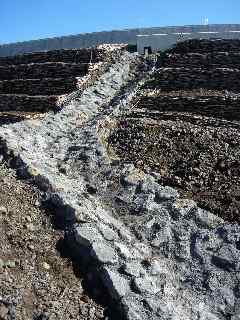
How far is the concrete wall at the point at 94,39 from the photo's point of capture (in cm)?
3497

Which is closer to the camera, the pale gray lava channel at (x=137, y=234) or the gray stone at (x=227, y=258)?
the pale gray lava channel at (x=137, y=234)

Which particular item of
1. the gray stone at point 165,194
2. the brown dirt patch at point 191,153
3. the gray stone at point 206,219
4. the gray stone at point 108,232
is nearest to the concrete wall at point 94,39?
the brown dirt patch at point 191,153

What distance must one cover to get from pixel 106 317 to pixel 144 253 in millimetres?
2505

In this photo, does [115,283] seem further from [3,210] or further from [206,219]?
[206,219]

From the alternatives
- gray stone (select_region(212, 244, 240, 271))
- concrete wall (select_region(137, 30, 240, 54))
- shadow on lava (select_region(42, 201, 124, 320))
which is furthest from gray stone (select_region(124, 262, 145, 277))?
concrete wall (select_region(137, 30, 240, 54))

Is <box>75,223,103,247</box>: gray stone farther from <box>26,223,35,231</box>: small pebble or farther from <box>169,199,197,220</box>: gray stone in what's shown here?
<box>169,199,197,220</box>: gray stone

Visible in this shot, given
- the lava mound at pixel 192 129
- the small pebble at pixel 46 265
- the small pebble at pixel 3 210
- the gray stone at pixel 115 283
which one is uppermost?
the lava mound at pixel 192 129

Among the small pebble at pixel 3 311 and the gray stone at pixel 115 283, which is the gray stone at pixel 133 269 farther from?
the small pebble at pixel 3 311

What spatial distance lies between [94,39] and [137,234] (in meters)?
25.8

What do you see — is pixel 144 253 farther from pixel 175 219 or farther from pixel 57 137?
pixel 57 137

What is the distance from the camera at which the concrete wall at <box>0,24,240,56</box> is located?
3497cm

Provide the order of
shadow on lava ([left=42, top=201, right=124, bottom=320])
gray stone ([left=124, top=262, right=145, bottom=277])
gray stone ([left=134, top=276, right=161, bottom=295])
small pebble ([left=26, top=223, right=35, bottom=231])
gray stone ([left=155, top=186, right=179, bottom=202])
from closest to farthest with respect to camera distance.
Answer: shadow on lava ([left=42, top=201, right=124, bottom=320]), gray stone ([left=134, top=276, right=161, bottom=295]), gray stone ([left=124, top=262, right=145, bottom=277]), small pebble ([left=26, top=223, right=35, bottom=231]), gray stone ([left=155, top=186, right=179, bottom=202])

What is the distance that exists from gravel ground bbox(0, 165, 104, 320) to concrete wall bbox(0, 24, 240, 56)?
23147 mm

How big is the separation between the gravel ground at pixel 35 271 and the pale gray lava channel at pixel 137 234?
0.54m
